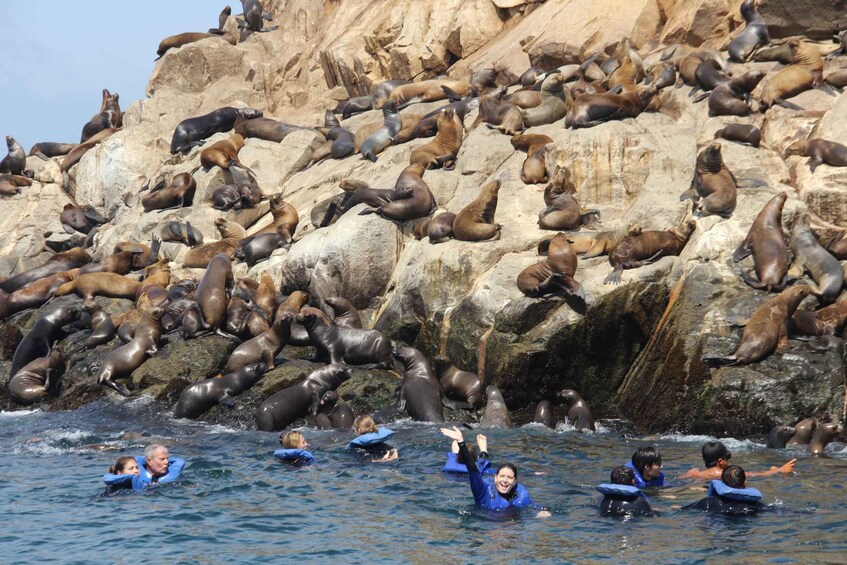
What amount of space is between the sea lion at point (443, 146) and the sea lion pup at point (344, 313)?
12.3 ft

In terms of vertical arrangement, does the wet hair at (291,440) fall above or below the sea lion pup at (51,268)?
below

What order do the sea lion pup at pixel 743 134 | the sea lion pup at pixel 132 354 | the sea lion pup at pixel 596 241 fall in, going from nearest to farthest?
the sea lion pup at pixel 596 241 < the sea lion pup at pixel 132 354 < the sea lion pup at pixel 743 134

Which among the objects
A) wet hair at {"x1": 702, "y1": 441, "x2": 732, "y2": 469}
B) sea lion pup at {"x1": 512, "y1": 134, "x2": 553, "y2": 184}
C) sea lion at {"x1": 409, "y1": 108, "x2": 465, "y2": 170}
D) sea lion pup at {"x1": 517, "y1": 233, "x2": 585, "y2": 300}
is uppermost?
sea lion at {"x1": 409, "y1": 108, "x2": 465, "y2": 170}

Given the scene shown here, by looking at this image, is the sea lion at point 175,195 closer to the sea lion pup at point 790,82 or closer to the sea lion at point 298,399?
the sea lion at point 298,399

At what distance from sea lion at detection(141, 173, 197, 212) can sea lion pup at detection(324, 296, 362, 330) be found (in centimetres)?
757

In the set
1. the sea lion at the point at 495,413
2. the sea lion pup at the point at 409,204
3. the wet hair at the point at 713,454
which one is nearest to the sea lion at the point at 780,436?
the wet hair at the point at 713,454

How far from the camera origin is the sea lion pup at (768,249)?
1342 centimetres

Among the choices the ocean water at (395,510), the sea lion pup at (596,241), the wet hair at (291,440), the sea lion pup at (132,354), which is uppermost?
the sea lion pup at (596,241)

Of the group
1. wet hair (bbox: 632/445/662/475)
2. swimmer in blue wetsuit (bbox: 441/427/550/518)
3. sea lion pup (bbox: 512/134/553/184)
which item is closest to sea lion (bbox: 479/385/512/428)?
wet hair (bbox: 632/445/662/475)

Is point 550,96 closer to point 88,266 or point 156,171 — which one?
point 88,266

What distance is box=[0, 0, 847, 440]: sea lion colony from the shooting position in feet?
45.8

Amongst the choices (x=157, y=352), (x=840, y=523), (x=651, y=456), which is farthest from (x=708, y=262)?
(x=157, y=352)

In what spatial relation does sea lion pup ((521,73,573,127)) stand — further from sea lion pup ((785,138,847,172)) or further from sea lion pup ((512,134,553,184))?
sea lion pup ((785,138,847,172))

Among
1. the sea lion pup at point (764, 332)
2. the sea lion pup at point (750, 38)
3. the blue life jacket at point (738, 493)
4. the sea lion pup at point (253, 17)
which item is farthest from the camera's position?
the sea lion pup at point (253, 17)
